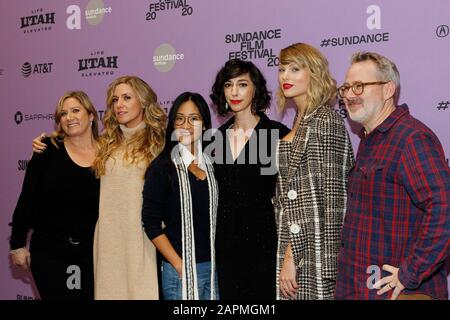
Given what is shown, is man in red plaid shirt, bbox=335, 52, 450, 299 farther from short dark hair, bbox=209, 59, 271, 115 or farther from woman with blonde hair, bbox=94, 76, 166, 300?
woman with blonde hair, bbox=94, 76, 166, 300

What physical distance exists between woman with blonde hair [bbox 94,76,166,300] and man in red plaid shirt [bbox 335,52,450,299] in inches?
42.1

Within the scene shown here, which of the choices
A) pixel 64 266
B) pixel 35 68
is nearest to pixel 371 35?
pixel 64 266

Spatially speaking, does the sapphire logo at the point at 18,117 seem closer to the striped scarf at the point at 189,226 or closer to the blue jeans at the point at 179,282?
the striped scarf at the point at 189,226

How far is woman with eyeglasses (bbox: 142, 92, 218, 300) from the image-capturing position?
2.90 meters

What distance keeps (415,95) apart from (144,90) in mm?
1437

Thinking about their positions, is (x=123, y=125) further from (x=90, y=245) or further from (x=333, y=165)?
(x=333, y=165)

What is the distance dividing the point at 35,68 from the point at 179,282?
2372mm

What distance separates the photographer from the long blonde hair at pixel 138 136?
3.09 m

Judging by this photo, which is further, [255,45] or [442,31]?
[255,45]

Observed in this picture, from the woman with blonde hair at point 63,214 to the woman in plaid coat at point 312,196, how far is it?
113 centimetres

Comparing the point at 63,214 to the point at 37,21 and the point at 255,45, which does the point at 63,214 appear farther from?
the point at 37,21

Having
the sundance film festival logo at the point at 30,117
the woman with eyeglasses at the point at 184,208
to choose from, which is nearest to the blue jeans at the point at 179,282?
the woman with eyeglasses at the point at 184,208

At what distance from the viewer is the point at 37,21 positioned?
14.7 ft
